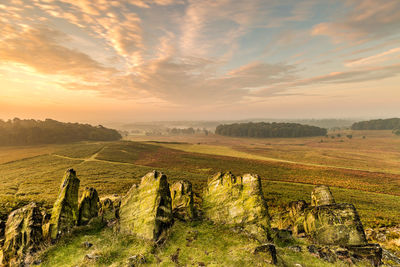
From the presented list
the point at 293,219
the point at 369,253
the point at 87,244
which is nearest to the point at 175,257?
the point at 87,244

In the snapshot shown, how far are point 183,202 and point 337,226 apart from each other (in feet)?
41.7

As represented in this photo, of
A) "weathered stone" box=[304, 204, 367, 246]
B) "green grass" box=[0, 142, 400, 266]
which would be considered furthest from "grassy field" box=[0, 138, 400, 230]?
"weathered stone" box=[304, 204, 367, 246]

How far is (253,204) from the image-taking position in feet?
48.0

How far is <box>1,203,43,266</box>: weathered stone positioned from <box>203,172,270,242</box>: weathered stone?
12710 mm

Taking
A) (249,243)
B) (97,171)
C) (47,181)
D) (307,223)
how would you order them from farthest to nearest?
1. (97,171)
2. (47,181)
3. (307,223)
4. (249,243)

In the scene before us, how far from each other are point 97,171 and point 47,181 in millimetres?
11327

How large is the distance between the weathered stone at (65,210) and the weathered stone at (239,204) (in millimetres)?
11319

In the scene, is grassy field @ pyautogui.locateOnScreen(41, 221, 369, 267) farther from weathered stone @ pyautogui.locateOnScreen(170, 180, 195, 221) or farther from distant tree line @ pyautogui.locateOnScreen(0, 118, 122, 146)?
distant tree line @ pyautogui.locateOnScreen(0, 118, 122, 146)

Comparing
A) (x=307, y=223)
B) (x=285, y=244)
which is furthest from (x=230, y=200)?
(x=307, y=223)

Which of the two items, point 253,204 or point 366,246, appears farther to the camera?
point 253,204

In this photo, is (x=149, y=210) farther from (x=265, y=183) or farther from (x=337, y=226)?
(x=265, y=183)

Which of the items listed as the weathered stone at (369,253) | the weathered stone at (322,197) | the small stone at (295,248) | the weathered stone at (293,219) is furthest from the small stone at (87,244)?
the weathered stone at (322,197)

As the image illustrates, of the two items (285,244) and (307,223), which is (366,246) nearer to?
(307,223)

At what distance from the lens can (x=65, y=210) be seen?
43.1 ft
